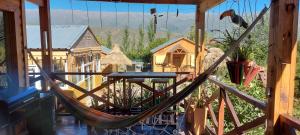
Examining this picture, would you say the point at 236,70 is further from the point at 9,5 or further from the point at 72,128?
the point at 72,128

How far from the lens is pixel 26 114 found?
3137 mm

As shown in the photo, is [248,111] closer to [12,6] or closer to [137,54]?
[12,6]

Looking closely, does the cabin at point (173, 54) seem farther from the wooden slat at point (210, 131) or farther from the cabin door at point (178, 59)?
the wooden slat at point (210, 131)

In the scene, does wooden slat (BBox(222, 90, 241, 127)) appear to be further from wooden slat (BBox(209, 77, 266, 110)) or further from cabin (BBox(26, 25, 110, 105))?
cabin (BBox(26, 25, 110, 105))

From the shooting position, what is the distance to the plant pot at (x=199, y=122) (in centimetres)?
374

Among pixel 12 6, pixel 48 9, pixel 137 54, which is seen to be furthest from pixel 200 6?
pixel 137 54

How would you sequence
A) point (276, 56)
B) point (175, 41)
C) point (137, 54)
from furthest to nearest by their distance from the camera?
point (137, 54) < point (175, 41) < point (276, 56)

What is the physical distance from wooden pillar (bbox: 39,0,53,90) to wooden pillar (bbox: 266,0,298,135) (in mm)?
3357

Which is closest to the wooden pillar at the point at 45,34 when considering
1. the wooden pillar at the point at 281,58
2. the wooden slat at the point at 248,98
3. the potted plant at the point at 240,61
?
the wooden slat at the point at 248,98

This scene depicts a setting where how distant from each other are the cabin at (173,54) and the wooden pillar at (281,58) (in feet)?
40.0

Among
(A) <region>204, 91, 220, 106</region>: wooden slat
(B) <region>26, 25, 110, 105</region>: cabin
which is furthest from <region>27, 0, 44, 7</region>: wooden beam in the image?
(B) <region>26, 25, 110, 105</region>: cabin

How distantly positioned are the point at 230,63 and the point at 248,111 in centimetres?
368

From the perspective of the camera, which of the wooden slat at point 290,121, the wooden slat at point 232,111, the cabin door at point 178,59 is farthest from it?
the cabin door at point 178,59

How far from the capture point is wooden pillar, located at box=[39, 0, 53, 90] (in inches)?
166
